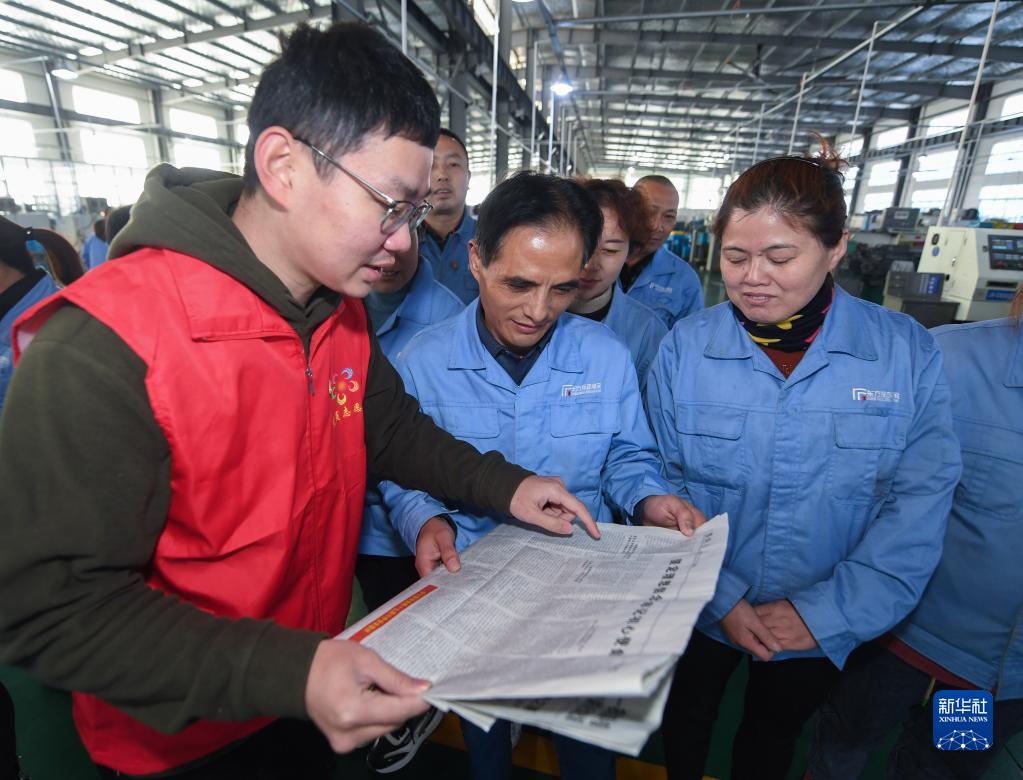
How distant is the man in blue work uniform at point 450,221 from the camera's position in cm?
249

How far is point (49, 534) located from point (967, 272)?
179 inches

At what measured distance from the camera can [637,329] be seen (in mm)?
2119

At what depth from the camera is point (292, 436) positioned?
83 centimetres

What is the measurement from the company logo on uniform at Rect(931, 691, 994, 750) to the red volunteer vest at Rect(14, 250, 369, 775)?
4.50 feet

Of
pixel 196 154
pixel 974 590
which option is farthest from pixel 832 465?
pixel 196 154

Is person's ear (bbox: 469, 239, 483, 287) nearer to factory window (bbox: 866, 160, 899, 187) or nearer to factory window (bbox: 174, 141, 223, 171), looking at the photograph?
factory window (bbox: 174, 141, 223, 171)

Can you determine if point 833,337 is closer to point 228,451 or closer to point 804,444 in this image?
point 804,444

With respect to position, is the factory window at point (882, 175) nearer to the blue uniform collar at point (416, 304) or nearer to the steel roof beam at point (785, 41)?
the steel roof beam at point (785, 41)

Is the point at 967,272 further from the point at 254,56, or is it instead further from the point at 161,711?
the point at 254,56

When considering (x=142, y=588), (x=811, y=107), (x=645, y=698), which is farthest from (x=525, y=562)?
(x=811, y=107)

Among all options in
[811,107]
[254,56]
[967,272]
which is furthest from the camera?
[811,107]

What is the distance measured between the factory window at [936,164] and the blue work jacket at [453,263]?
48.3 ft

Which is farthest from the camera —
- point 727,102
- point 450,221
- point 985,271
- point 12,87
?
point 727,102

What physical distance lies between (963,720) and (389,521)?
4.60 ft
